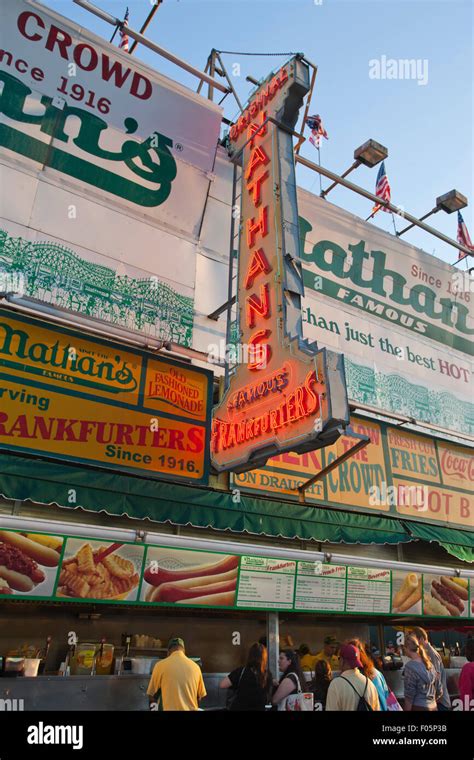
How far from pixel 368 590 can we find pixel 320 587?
912 millimetres

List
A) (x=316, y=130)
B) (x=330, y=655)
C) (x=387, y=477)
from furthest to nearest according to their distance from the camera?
(x=316, y=130) → (x=387, y=477) → (x=330, y=655)

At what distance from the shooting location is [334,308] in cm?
1174

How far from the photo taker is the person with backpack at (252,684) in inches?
216

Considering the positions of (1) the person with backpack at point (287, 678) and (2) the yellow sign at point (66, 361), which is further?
(2) the yellow sign at point (66, 361)

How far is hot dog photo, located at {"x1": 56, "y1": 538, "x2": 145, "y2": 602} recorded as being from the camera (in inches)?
211

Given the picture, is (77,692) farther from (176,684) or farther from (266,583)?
(266,583)

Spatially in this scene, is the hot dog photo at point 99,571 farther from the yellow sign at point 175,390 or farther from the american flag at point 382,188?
the american flag at point 382,188

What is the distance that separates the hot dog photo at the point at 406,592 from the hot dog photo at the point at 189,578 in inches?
111

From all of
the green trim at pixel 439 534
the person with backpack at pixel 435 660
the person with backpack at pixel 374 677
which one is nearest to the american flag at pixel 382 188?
the green trim at pixel 439 534

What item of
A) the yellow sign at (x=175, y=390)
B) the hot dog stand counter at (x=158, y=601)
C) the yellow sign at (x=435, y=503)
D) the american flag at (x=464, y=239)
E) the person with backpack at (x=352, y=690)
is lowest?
the person with backpack at (x=352, y=690)

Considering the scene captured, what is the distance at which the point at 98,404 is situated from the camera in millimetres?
7129

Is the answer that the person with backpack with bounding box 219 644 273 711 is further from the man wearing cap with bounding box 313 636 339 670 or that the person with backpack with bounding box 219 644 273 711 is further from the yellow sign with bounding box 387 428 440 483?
the yellow sign with bounding box 387 428 440 483

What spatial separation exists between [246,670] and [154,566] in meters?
1.50

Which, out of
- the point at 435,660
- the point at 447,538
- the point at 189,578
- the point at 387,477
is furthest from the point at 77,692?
the point at 447,538
